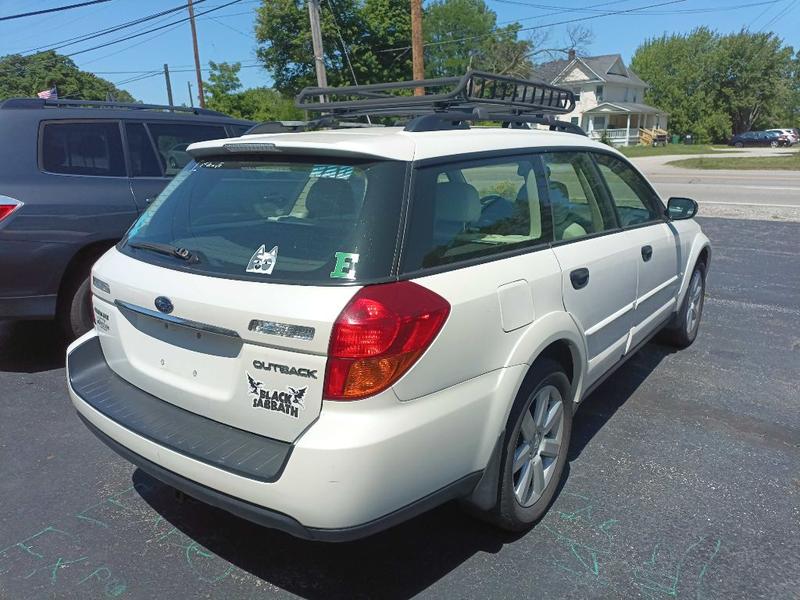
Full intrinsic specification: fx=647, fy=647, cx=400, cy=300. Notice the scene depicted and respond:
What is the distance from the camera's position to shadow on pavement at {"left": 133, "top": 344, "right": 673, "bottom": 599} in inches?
100

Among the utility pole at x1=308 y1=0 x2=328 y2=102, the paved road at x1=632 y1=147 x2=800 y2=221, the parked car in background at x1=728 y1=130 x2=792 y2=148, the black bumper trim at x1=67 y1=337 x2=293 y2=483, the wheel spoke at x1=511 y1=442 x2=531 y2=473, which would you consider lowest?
the parked car in background at x1=728 y1=130 x2=792 y2=148

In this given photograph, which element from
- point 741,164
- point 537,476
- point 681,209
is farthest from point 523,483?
point 741,164

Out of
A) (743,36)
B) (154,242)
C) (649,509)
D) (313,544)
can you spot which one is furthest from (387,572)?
(743,36)

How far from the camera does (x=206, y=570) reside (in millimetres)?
2615

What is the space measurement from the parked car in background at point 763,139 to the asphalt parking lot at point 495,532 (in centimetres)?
6437

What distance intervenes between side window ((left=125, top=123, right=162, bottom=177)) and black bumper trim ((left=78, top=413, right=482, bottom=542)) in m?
3.43

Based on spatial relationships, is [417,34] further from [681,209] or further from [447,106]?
[447,106]

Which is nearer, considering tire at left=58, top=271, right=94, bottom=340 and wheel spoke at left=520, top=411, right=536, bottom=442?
wheel spoke at left=520, top=411, right=536, bottom=442

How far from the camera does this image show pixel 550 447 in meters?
2.96

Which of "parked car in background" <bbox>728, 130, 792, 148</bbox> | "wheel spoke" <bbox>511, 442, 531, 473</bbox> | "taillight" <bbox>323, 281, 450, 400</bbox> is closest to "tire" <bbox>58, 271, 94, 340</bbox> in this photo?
"taillight" <bbox>323, 281, 450, 400</bbox>

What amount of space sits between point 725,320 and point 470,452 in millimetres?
4686

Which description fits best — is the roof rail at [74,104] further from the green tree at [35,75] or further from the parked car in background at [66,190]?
the green tree at [35,75]

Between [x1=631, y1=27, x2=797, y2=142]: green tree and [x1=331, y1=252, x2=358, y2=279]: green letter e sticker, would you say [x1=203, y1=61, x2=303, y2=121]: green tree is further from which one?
[x1=631, y1=27, x2=797, y2=142]: green tree

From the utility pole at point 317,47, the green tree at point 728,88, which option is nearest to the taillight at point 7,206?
the utility pole at point 317,47
